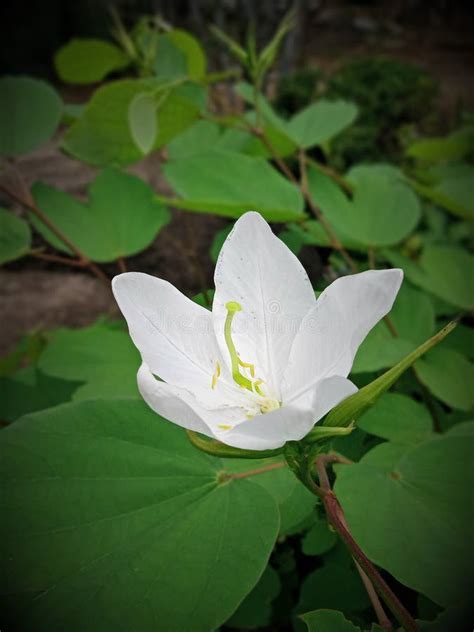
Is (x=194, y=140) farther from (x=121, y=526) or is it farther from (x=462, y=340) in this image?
(x=121, y=526)

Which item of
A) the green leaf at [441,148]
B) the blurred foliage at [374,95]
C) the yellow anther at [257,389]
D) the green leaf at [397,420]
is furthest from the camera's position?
the blurred foliage at [374,95]

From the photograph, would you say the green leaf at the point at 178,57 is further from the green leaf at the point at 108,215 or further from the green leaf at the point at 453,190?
the green leaf at the point at 453,190

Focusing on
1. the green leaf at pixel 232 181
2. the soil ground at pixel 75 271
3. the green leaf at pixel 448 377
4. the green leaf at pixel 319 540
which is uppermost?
the green leaf at pixel 232 181

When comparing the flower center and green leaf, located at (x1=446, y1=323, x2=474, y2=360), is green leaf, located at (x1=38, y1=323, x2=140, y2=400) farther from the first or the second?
green leaf, located at (x1=446, y1=323, x2=474, y2=360)

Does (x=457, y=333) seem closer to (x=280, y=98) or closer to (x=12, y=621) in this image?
(x=12, y=621)

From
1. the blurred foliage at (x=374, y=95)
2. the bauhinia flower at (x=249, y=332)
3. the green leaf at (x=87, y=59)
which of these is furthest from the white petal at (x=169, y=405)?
the blurred foliage at (x=374, y=95)

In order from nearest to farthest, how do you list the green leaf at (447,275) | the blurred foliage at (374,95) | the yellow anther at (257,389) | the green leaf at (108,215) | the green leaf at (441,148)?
the yellow anther at (257,389), the green leaf at (447,275), the green leaf at (108,215), the green leaf at (441,148), the blurred foliage at (374,95)

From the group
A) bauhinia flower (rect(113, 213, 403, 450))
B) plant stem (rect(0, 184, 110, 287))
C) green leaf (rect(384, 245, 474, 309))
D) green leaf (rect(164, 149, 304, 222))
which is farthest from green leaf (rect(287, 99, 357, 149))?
bauhinia flower (rect(113, 213, 403, 450))
